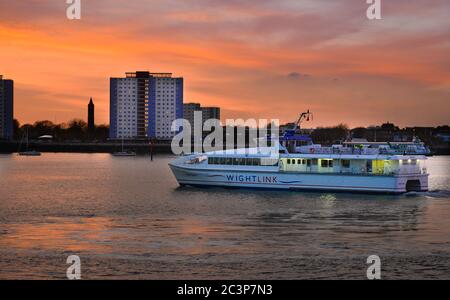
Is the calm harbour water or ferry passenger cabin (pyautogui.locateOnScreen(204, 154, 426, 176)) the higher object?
ferry passenger cabin (pyautogui.locateOnScreen(204, 154, 426, 176))

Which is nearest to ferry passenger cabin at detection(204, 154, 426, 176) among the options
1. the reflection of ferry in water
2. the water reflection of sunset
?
the reflection of ferry in water

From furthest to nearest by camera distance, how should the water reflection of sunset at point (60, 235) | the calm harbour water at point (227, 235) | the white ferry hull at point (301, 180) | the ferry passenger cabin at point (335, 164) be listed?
the ferry passenger cabin at point (335, 164), the white ferry hull at point (301, 180), the water reflection of sunset at point (60, 235), the calm harbour water at point (227, 235)

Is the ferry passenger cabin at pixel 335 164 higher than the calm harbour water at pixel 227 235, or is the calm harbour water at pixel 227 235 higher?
the ferry passenger cabin at pixel 335 164

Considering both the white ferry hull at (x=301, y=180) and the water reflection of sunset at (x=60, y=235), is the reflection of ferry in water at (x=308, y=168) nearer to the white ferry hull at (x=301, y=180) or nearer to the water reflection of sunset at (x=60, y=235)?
the white ferry hull at (x=301, y=180)

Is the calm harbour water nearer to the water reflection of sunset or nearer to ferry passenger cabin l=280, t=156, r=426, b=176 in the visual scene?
the water reflection of sunset

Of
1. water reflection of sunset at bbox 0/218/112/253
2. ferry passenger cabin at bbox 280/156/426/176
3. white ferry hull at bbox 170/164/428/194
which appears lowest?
water reflection of sunset at bbox 0/218/112/253

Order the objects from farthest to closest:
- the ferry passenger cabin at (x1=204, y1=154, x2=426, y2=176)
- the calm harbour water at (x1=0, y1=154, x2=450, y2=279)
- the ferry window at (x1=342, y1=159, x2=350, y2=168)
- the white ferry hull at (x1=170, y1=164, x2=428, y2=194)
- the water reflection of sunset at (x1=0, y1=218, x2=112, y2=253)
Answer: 1. the ferry window at (x1=342, y1=159, x2=350, y2=168)
2. the ferry passenger cabin at (x1=204, y1=154, x2=426, y2=176)
3. the white ferry hull at (x1=170, y1=164, x2=428, y2=194)
4. the water reflection of sunset at (x1=0, y1=218, x2=112, y2=253)
5. the calm harbour water at (x1=0, y1=154, x2=450, y2=279)

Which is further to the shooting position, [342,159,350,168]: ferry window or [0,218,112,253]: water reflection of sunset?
[342,159,350,168]: ferry window

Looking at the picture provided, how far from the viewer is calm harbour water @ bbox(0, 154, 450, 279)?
30281mm

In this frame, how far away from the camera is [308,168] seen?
65062 mm

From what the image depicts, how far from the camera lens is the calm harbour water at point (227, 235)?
3028 cm

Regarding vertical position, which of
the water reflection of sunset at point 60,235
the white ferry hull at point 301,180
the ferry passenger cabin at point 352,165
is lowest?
the water reflection of sunset at point 60,235

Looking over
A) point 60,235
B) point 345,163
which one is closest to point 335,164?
point 345,163

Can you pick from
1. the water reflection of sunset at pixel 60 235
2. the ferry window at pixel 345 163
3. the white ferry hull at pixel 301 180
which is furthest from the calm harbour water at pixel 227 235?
the ferry window at pixel 345 163
